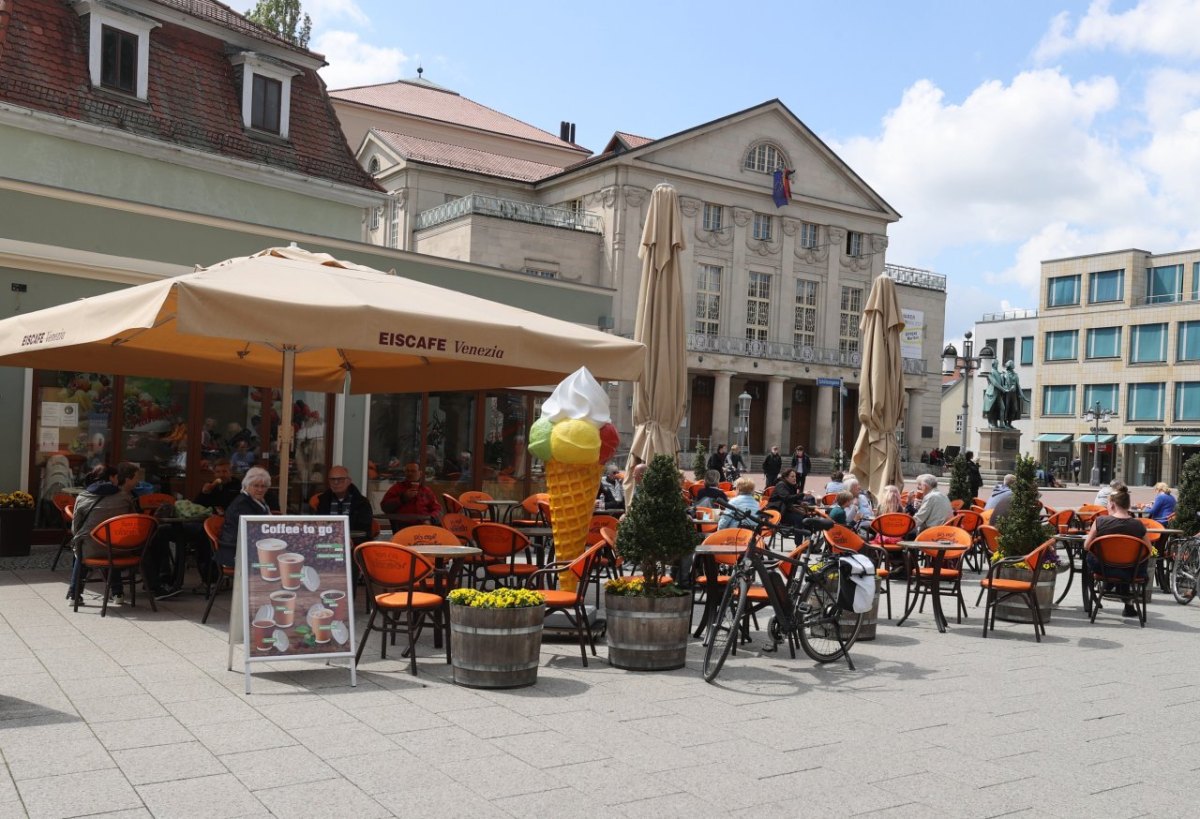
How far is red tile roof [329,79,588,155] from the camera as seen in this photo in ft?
174

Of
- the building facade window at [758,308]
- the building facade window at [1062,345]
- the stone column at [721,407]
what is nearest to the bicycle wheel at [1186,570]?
the stone column at [721,407]

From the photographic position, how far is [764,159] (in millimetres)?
54875

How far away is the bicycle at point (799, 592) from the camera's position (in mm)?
7957

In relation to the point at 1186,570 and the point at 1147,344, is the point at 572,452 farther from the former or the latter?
the point at 1147,344

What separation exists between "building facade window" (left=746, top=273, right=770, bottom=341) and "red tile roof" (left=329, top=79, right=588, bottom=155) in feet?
37.8

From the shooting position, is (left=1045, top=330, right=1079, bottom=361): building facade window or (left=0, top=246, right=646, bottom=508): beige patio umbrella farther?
(left=1045, top=330, right=1079, bottom=361): building facade window

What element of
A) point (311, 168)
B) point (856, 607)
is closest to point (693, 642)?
point (856, 607)

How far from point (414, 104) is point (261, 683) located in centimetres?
5069

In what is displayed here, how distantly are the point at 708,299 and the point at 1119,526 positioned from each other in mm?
42782

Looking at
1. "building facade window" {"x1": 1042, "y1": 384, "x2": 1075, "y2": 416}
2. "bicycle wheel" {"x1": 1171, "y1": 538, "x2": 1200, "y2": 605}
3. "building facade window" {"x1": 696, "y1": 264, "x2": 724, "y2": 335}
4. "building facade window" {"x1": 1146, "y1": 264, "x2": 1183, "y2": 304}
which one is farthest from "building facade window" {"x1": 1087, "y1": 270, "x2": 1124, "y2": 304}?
"bicycle wheel" {"x1": 1171, "y1": 538, "x2": 1200, "y2": 605}

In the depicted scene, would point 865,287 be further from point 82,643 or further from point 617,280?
point 82,643

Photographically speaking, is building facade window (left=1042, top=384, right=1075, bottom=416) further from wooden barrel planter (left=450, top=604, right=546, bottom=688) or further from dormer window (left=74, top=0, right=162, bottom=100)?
wooden barrel planter (left=450, top=604, right=546, bottom=688)

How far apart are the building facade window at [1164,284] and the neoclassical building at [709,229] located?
16.7 meters

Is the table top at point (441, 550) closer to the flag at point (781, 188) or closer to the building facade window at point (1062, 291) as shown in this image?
the flag at point (781, 188)
